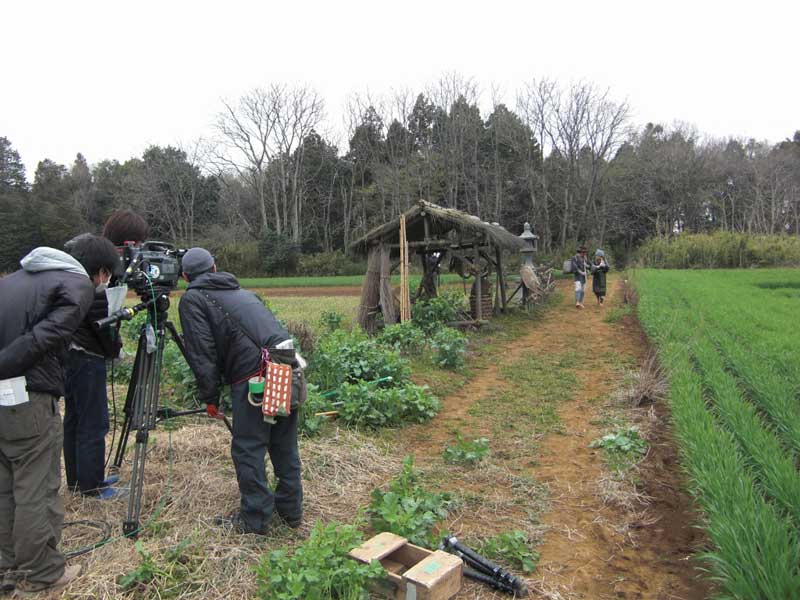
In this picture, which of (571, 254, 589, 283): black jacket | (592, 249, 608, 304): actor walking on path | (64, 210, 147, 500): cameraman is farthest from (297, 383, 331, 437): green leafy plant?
(592, 249, 608, 304): actor walking on path

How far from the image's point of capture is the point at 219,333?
3.41 m

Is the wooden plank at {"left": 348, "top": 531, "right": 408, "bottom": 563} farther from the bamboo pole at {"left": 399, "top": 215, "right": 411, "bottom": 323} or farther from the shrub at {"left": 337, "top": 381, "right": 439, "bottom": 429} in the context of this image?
the bamboo pole at {"left": 399, "top": 215, "right": 411, "bottom": 323}

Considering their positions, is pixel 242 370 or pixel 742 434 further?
pixel 742 434

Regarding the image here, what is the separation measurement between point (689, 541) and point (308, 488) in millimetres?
2599

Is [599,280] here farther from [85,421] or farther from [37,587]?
[37,587]

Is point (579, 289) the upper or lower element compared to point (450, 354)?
upper

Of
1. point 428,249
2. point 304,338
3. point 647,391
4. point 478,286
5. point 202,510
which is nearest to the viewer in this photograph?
point 202,510

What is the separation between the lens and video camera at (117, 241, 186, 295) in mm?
3467

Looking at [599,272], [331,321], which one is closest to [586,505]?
[331,321]

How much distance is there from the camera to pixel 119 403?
6.50 meters

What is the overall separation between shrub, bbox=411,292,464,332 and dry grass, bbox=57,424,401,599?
6.51m

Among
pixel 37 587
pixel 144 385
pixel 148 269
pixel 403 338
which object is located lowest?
pixel 37 587

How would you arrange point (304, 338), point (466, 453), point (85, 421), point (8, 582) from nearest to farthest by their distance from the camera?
1. point (8, 582)
2. point (85, 421)
3. point (466, 453)
4. point (304, 338)

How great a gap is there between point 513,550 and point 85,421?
2.92 m
